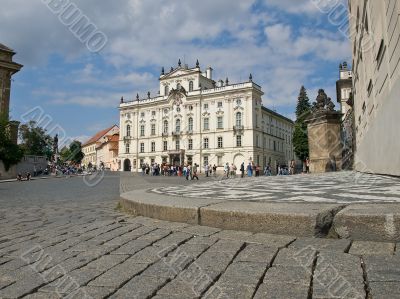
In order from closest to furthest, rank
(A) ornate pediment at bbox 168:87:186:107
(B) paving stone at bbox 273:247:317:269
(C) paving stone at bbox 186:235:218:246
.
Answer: (B) paving stone at bbox 273:247:317:269 < (C) paving stone at bbox 186:235:218:246 < (A) ornate pediment at bbox 168:87:186:107

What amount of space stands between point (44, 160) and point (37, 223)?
48910 millimetres

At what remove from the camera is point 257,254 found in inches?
110

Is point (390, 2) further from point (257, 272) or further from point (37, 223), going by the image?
point (37, 223)

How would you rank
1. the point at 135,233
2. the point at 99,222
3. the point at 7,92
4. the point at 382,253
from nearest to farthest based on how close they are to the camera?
the point at 382,253 < the point at 135,233 < the point at 99,222 < the point at 7,92

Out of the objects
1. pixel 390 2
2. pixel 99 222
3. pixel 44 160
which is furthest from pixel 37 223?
pixel 44 160

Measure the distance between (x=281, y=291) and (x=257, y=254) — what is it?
70 centimetres

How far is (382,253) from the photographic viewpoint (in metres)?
2.61

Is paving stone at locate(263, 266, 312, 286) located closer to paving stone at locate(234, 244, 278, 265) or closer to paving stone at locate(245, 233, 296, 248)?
paving stone at locate(234, 244, 278, 265)

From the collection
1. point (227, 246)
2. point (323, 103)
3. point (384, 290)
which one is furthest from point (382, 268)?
point (323, 103)

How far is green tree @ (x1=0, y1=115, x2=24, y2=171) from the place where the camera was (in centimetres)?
3666

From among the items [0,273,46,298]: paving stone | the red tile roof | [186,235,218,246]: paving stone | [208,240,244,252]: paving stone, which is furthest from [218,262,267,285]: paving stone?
the red tile roof

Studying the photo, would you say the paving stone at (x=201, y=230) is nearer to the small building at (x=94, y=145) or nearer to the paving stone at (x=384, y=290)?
the paving stone at (x=384, y=290)

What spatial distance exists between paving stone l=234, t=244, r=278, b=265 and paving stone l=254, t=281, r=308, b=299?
408 millimetres

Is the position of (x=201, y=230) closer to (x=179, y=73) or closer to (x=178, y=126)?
(x=178, y=126)
